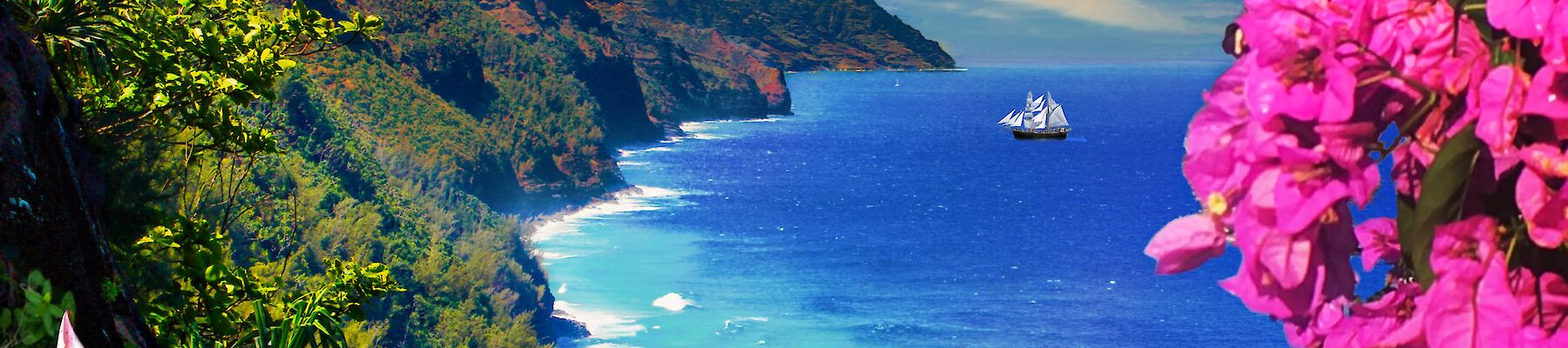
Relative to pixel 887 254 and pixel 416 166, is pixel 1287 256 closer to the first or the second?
pixel 416 166

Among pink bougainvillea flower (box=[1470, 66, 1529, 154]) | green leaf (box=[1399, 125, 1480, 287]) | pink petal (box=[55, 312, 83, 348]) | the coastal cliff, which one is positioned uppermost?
pink bougainvillea flower (box=[1470, 66, 1529, 154])

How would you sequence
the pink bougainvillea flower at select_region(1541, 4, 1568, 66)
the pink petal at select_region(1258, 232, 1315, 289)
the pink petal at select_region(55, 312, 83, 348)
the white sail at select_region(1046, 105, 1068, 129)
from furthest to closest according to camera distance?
the white sail at select_region(1046, 105, 1068, 129)
the pink petal at select_region(55, 312, 83, 348)
the pink petal at select_region(1258, 232, 1315, 289)
the pink bougainvillea flower at select_region(1541, 4, 1568, 66)

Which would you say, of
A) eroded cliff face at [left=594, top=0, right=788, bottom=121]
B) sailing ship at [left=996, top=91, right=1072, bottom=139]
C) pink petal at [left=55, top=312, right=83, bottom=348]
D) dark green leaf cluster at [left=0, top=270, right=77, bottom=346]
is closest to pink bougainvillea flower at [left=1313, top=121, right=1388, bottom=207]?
pink petal at [left=55, top=312, right=83, bottom=348]

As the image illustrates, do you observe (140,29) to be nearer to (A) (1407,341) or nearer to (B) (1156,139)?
(A) (1407,341)

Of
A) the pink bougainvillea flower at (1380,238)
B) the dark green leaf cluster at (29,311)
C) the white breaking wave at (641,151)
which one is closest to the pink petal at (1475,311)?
the pink bougainvillea flower at (1380,238)

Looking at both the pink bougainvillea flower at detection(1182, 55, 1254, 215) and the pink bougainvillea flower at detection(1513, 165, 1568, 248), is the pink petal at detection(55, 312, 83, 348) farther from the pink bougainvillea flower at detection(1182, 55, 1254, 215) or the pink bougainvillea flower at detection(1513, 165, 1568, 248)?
the pink bougainvillea flower at detection(1513, 165, 1568, 248)

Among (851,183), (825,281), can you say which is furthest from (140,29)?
(851,183)
